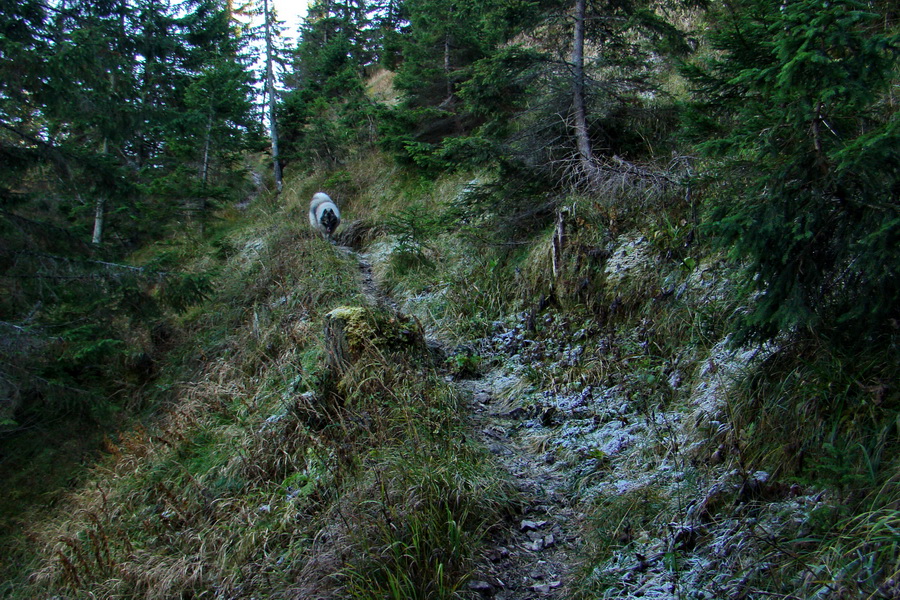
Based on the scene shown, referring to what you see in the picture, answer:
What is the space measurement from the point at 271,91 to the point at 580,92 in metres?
16.1

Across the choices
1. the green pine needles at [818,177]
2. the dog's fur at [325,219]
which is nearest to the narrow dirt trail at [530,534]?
the green pine needles at [818,177]

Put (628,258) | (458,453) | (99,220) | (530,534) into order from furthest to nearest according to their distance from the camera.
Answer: (99,220) < (628,258) < (458,453) < (530,534)

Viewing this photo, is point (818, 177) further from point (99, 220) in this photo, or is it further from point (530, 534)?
point (99, 220)

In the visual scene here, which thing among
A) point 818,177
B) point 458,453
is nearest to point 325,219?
point 458,453

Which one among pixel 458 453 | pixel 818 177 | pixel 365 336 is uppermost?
pixel 818 177

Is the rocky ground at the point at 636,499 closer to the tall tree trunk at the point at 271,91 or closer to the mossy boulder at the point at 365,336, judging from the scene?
the mossy boulder at the point at 365,336

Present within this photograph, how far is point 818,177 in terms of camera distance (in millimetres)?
2469

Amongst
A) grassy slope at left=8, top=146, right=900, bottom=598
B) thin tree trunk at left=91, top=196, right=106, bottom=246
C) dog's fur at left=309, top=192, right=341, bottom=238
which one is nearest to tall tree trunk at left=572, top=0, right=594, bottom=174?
grassy slope at left=8, top=146, right=900, bottom=598

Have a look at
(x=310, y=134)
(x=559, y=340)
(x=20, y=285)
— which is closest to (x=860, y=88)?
(x=559, y=340)

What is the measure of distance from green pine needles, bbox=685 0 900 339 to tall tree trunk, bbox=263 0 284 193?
16996 mm

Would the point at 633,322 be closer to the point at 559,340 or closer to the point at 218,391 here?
the point at 559,340

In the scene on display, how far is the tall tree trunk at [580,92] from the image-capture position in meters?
6.43

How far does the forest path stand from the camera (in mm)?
2879

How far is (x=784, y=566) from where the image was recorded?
2.21 meters
